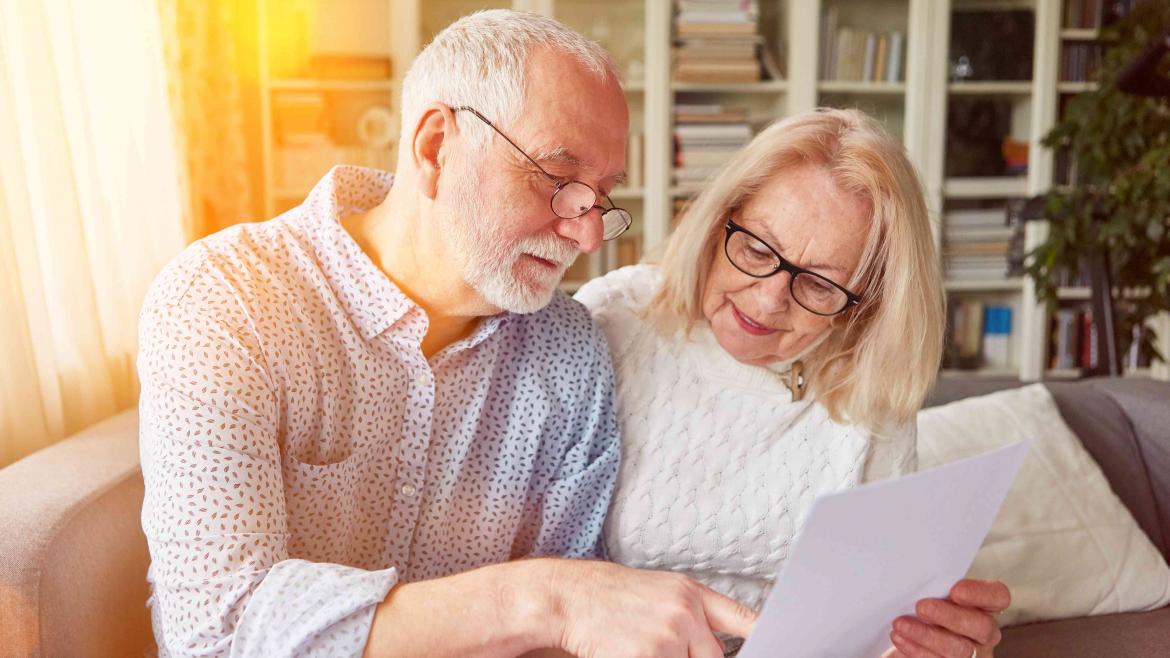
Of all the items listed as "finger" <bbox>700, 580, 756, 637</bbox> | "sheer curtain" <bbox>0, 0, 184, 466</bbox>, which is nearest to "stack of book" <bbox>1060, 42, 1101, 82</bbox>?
"sheer curtain" <bbox>0, 0, 184, 466</bbox>

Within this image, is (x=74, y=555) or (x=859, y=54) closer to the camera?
(x=74, y=555)

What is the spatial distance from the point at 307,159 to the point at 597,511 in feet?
8.25

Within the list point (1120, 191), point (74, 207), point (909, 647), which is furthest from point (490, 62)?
point (1120, 191)

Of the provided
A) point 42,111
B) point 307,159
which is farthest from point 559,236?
point 307,159

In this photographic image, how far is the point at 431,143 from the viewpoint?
1.06 m

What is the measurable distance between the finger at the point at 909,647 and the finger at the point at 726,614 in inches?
8.8

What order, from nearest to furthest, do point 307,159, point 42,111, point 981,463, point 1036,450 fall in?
1. point 981,463
2. point 42,111
3. point 1036,450
4. point 307,159

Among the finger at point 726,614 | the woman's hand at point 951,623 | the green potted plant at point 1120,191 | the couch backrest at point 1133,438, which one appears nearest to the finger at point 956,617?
the woman's hand at point 951,623

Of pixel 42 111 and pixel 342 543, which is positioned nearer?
pixel 342 543

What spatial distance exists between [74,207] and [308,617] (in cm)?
113

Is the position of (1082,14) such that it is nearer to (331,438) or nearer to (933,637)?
(933,637)

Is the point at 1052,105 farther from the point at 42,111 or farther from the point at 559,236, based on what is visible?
the point at 42,111

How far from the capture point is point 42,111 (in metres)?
1.49

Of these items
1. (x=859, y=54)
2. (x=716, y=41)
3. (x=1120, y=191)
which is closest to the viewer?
(x=1120, y=191)
